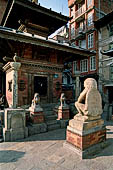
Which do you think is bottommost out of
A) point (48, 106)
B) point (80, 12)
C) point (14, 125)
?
point (14, 125)

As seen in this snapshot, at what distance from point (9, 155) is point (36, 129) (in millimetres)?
1972

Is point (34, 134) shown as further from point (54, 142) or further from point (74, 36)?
point (74, 36)

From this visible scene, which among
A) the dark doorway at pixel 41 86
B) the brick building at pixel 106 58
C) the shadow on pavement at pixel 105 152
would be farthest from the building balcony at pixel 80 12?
the shadow on pavement at pixel 105 152

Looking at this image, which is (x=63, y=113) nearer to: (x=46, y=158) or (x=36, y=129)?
(x=36, y=129)

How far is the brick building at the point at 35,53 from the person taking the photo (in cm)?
733

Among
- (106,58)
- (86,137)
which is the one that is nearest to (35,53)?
(86,137)

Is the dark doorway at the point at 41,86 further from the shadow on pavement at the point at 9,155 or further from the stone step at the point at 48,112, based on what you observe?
the shadow on pavement at the point at 9,155

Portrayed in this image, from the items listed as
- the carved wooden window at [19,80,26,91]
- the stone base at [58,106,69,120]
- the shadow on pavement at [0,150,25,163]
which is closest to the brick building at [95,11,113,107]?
the stone base at [58,106,69,120]

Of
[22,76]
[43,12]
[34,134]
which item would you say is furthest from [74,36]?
[34,134]

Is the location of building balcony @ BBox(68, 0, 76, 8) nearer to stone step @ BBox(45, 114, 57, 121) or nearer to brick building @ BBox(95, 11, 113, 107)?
brick building @ BBox(95, 11, 113, 107)

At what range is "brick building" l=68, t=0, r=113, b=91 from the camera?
18406 millimetres

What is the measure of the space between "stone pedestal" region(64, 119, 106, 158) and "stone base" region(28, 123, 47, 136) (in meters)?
2.03

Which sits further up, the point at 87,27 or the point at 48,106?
the point at 87,27

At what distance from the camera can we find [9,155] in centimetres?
383
